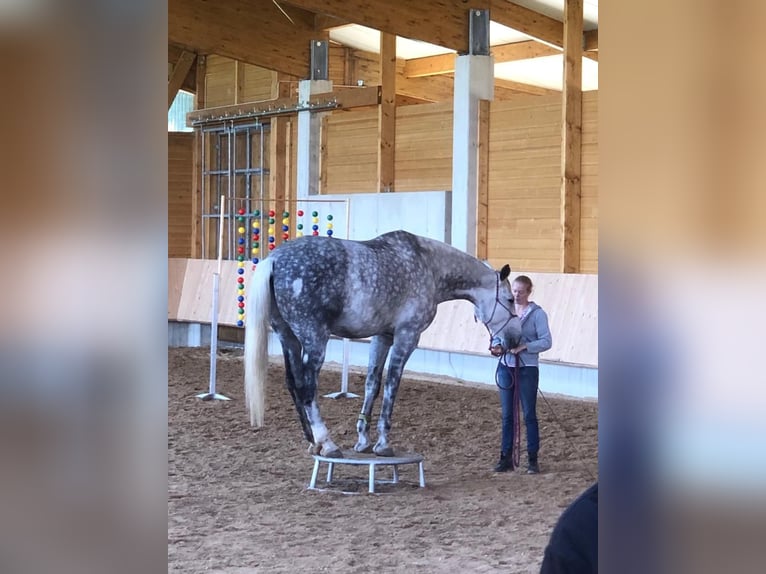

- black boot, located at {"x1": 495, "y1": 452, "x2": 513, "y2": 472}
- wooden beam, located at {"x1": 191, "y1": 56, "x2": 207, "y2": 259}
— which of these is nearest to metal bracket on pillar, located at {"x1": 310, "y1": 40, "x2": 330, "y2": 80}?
wooden beam, located at {"x1": 191, "y1": 56, "x2": 207, "y2": 259}

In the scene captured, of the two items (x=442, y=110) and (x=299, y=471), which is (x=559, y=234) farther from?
(x=299, y=471)

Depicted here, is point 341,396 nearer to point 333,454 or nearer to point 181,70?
point 333,454

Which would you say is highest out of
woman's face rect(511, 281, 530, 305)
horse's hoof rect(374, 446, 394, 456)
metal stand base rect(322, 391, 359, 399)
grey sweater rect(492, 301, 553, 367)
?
woman's face rect(511, 281, 530, 305)

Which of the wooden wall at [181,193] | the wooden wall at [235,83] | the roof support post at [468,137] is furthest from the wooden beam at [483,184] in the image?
the wooden wall at [181,193]

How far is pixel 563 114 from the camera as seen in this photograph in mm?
10016

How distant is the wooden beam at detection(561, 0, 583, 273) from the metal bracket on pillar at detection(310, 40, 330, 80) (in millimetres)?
4069

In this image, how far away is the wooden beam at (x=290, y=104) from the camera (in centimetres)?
1212

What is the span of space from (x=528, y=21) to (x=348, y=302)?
6888 millimetres

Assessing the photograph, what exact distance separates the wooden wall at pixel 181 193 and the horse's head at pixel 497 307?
9.61 metres

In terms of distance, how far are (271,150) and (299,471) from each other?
839 cm

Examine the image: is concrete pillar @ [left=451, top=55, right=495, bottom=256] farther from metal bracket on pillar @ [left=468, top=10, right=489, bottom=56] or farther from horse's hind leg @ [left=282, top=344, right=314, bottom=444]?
horse's hind leg @ [left=282, top=344, right=314, bottom=444]

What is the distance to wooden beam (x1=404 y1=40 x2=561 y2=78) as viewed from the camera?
13281mm

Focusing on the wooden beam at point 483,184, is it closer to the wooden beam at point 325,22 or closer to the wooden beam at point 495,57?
the wooden beam at point 495,57

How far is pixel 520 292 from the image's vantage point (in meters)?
5.93
